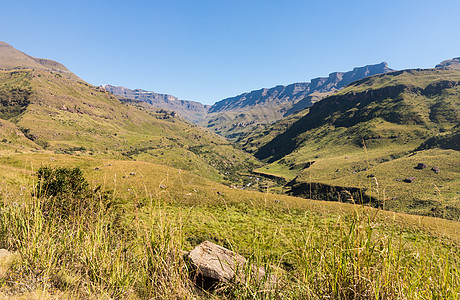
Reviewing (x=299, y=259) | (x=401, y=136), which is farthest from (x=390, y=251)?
(x=401, y=136)

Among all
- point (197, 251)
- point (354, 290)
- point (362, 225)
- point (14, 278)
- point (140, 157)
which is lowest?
point (140, 157)

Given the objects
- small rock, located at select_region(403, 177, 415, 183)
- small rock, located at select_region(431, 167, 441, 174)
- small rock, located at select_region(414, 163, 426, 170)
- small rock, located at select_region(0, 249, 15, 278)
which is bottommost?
small rock, located at select_region(403, 177, 415, 183)

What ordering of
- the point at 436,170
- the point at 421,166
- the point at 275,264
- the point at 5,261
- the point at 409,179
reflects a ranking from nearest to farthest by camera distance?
1. the point at 275,264
2. the point at 5,261
3. the point at 409,179
4. the point at 436,170
5. the point at 421,166

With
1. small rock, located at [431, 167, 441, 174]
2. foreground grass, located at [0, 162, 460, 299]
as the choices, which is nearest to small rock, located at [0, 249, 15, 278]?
foreground grass, located at [0, 162, 460, 299]

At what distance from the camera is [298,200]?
52031 millimetres

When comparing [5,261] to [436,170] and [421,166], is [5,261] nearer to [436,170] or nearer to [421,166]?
[436,170]

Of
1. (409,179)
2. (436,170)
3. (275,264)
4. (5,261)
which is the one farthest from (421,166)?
(5,261)

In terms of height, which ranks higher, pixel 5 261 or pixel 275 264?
pixel 5 261

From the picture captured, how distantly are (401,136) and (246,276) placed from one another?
22746cm

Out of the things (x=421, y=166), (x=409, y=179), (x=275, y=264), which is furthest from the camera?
(x=421, y=166)

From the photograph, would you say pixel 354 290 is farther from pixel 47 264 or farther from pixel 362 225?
pixel 47 264

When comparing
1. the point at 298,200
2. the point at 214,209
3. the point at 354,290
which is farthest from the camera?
the point at 298,200

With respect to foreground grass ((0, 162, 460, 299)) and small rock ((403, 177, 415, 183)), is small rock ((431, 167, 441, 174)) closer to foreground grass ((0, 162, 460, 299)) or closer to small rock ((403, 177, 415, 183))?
small rock ((403, 177, 415, 183))

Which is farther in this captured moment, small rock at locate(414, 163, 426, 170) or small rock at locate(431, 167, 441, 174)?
small rock at locate(414, 163, 426, 170)
